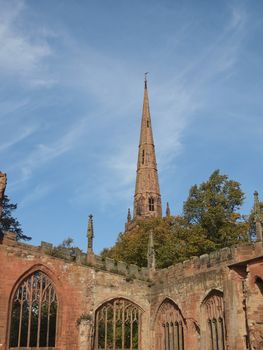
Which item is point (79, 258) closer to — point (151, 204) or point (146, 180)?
point (151, 204)

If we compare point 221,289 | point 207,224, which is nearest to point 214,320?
point 221,289

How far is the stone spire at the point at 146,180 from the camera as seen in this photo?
68.2 m

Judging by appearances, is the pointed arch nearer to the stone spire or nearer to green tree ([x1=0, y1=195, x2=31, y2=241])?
green tree ([x1=0, y1=195, x2=31, y2=241])

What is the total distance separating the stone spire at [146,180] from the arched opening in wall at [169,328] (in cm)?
4294

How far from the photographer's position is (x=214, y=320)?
1911cm

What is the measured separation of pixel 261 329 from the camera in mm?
15422

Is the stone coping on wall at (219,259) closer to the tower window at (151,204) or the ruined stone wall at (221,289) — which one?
the ruined stone wall at (221,289)

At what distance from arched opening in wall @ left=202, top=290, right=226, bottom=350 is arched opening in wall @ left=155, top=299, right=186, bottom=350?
1.63 meters

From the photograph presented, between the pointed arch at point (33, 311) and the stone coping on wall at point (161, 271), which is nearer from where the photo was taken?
the stone coping on wall at point (161, 271)

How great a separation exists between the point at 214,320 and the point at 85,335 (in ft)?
20.2

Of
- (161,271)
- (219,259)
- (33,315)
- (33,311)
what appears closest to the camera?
(219,259)

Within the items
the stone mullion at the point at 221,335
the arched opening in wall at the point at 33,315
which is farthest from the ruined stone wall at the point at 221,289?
the arched opening in wall at the point at 33,315

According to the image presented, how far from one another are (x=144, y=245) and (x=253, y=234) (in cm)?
755

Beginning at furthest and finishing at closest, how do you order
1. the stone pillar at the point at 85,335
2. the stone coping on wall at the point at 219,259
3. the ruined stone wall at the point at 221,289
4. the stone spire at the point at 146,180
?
the stone spire at the point at 146,180, the stone pillar at the point at 85,335, the stone coping on wall at the point at 219,259, the ruined stone wall at the point at 221,289
